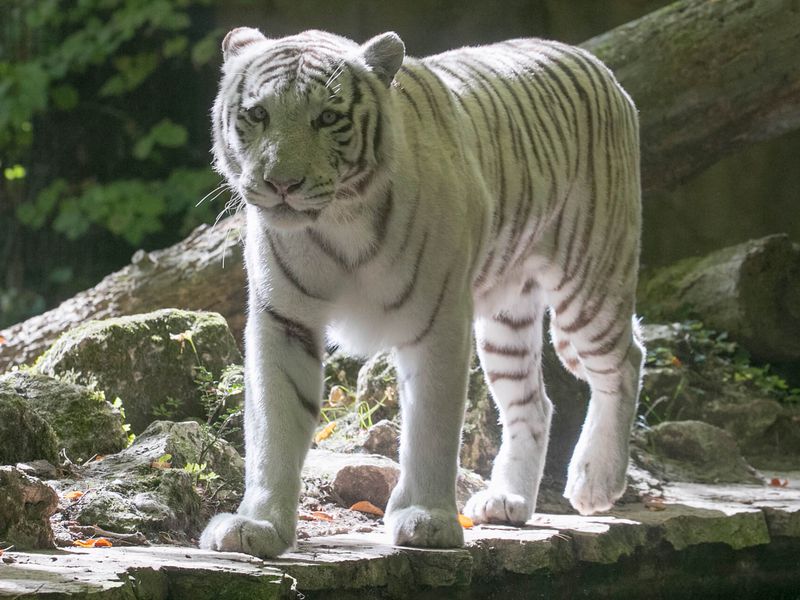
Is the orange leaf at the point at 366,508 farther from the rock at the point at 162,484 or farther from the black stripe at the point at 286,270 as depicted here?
the black stripe at the point at 286,270

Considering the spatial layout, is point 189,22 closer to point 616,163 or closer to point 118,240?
point 118,240

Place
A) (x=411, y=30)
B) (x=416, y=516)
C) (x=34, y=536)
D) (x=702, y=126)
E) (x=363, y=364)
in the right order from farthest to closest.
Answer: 1. (x=411, y=30)
2. (x=702, y=126)
3. (x=363, y=364)
4. (x=416, y=516)
5. (x=34, y=536)

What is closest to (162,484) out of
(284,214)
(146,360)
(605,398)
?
(284,214)

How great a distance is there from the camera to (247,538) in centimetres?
284

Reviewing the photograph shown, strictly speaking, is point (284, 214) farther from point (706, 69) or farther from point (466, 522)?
point (706, 69)

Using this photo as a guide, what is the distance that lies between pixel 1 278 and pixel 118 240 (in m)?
0.92

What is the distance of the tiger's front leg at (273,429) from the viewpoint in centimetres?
288

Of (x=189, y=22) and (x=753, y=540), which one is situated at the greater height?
(x=189, y=22)

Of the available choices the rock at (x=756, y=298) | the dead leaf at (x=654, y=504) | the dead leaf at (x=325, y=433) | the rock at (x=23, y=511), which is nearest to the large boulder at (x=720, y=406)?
the rock at (x=756, y=298)

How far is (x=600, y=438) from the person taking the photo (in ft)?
13.9

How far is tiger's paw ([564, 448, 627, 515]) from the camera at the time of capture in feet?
13.5

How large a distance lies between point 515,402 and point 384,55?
1.55 m

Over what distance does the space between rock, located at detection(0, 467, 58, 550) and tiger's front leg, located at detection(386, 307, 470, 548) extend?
35.8 inches

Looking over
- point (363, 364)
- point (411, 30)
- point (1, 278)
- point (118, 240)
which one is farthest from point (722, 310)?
point (1, 278)
